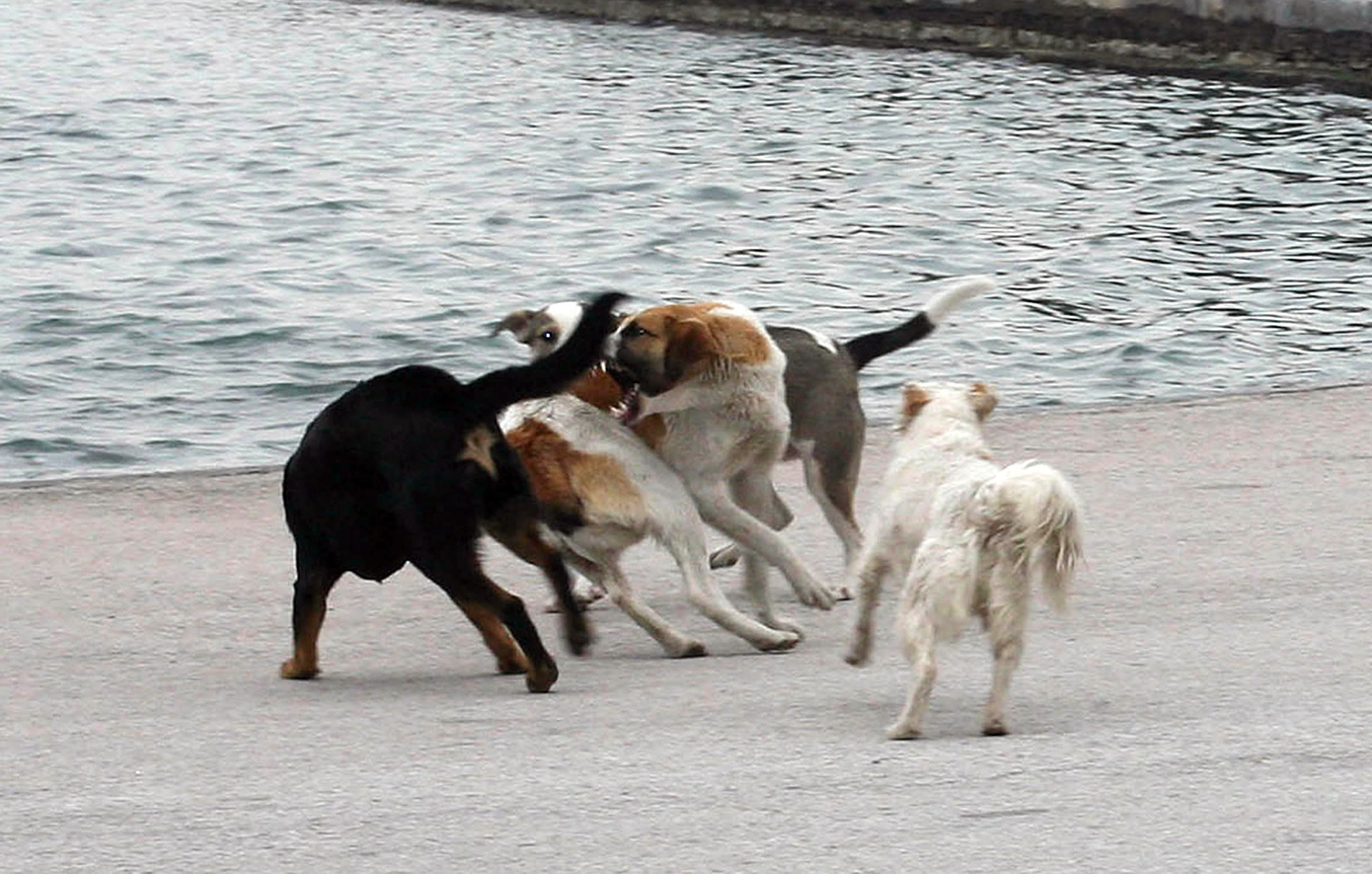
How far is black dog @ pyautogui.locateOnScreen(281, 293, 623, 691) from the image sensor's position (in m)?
6.81

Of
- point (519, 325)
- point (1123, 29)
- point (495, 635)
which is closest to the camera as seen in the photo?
point (495, 635)

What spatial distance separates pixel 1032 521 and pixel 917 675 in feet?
1.56

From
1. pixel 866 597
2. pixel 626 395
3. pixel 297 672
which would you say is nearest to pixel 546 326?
pixel 626 395

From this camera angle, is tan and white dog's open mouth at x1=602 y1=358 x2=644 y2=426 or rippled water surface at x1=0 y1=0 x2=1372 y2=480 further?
rippled water surface at x1=0 y1=0 x2=1372 y2=480

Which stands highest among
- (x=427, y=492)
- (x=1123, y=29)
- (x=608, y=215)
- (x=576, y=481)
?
(x=427, y=492)

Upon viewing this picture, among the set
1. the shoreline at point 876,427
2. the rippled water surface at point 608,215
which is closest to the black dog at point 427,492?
the shoreline at point 876,427

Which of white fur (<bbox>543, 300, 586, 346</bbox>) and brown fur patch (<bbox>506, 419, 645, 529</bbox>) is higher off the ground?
white fur (<bbox>543, 300, 586, 346</bbox>)

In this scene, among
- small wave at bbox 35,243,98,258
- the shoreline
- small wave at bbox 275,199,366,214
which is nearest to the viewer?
the shoreline

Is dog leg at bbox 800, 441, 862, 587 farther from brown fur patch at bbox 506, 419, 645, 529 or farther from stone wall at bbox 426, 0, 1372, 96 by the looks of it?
stone wall at bbox 426, 0, 1372, 96

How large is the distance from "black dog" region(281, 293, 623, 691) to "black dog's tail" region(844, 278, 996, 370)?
1.90 meters

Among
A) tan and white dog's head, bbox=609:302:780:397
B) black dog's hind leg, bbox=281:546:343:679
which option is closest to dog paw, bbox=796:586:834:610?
tan and white dog's head, bbox=609:302:780:397

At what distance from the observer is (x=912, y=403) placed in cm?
718

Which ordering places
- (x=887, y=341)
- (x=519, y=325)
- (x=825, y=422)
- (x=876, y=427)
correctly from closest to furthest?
(x=519, y=325)
(x=825, y=422)
(x=887, y=341)
(x=876, y=427)

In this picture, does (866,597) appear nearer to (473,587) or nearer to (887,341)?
(473,587)
